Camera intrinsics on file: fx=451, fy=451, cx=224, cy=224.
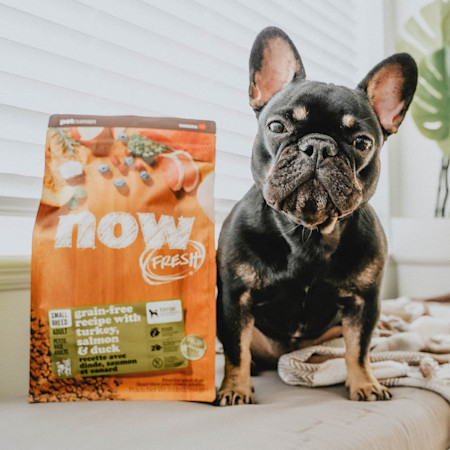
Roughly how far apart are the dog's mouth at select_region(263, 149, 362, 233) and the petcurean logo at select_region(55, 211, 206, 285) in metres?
0.18

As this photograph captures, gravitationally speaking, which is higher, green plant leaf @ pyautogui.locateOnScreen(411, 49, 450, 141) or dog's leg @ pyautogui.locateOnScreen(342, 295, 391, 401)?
green plant leaf @ pyautogui.locateOnScreen(411, 49, 450, 141)

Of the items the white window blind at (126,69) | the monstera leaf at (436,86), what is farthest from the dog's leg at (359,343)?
the monstera leaf at (436,86)

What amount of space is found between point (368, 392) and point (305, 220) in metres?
0.35

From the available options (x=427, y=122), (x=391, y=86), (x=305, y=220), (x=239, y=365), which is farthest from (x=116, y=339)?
(x=427, y=122)

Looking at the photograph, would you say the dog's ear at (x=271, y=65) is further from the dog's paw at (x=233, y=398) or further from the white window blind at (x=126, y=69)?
the dog's paw at (x=233, y=398)

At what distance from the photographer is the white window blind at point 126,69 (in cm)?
102

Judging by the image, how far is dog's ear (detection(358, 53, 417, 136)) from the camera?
874 millimetres

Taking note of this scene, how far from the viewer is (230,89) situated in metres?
1.53

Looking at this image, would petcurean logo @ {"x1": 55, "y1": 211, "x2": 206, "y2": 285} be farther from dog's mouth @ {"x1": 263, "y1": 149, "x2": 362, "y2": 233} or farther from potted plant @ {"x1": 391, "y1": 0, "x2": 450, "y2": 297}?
potted plant @ {"x1": 391, "y1": 0, "x2": 450, "y2": 297}

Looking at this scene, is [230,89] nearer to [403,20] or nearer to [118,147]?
[118,147]

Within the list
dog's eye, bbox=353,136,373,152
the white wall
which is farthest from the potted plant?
dog's eye, bbox=353,136,373,152

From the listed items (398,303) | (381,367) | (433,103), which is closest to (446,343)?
(381,367)

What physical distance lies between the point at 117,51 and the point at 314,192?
77 cm

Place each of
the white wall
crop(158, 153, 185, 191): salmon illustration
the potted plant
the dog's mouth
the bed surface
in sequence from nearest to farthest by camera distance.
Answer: the bed surface → the dog's mouth → crop(158, 153, 185, 191): salmon illustration → the potted plant → the white wall
